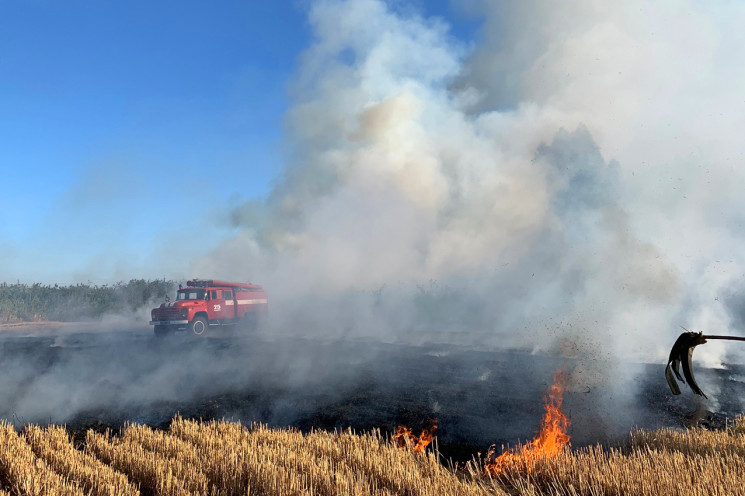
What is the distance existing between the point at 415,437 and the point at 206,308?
1855 cm

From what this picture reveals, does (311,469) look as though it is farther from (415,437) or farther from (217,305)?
(217,305)

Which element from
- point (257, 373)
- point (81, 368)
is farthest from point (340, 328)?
point (81, 368)

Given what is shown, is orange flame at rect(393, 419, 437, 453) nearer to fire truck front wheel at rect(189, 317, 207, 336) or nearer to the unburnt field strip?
the unburnt field strip

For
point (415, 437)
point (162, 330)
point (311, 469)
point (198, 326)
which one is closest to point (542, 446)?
point (415, 437)

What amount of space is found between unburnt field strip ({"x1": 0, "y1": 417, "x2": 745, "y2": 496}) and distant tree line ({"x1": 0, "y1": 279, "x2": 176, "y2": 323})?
125ft

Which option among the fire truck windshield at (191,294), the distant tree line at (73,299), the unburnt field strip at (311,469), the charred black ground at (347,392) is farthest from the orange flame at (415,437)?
the distant tree line at (73,299)

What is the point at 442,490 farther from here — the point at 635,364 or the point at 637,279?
the point at 637,279

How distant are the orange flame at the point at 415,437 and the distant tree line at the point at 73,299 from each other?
1522 inches

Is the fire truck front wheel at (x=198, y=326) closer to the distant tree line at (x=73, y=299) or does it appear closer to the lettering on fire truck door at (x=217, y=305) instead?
the lettering on fire truck door at (x=217, y=305)

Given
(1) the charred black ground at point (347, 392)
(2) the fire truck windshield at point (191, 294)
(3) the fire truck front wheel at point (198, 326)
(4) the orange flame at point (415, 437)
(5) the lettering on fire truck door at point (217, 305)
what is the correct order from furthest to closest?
(5) the lettering on fire truck door at point (217, 305)
(2) the fire truck windshield at point (191, 294)
(3) the fire truck front wheel at point (198, 326)
(1) the charred black ground at point (347, 392)
(4) the orange flame at point (415, 437)

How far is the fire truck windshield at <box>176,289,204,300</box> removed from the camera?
973 inches

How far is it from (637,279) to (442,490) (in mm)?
24621

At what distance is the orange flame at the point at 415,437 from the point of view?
8469 mm

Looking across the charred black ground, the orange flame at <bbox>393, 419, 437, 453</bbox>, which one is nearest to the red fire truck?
the charred black ground
